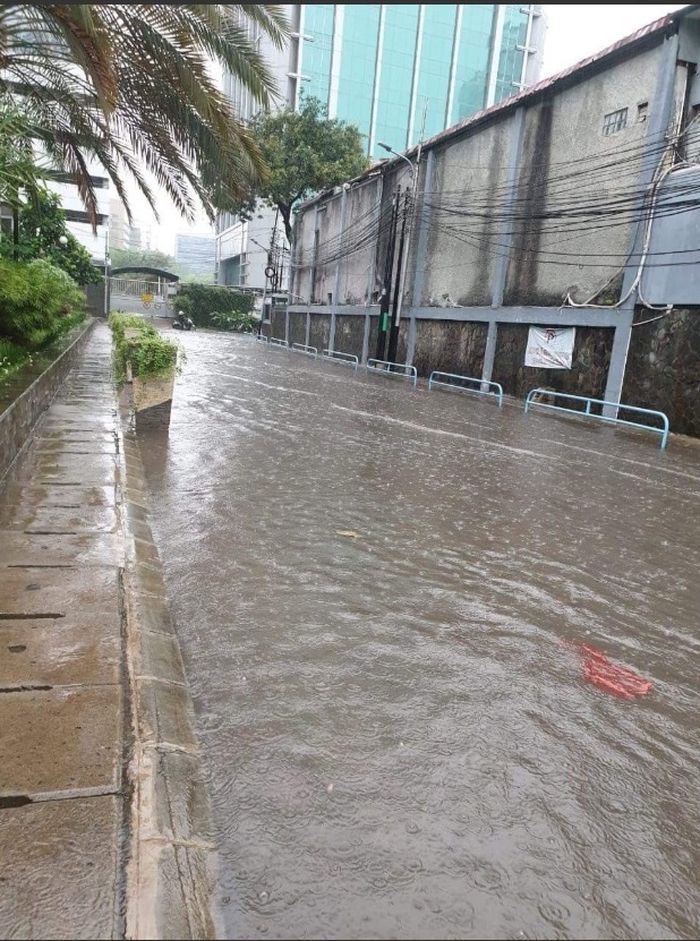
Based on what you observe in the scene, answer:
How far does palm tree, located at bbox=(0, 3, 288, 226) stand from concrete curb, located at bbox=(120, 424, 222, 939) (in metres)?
5.12

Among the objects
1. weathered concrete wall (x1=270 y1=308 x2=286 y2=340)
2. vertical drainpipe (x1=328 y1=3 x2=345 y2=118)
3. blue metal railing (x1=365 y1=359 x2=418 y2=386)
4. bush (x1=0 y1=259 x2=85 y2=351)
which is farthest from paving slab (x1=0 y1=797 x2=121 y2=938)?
vertical drainpipe (x1=328 y1=3 x2=345 y2=118)

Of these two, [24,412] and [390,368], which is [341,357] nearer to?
[390,368]

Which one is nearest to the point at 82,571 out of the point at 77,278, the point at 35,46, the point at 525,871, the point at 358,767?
the point at 358,767

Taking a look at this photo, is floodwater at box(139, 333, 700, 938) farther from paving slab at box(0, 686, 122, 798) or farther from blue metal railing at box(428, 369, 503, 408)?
blue metal railing at box(428, 369, 503, 408)

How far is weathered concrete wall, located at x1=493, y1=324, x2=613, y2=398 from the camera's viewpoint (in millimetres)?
16984

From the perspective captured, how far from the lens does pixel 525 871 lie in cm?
235

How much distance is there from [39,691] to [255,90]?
837cm

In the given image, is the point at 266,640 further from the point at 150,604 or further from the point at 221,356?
the point at 221,356

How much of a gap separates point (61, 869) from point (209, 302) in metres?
56.6

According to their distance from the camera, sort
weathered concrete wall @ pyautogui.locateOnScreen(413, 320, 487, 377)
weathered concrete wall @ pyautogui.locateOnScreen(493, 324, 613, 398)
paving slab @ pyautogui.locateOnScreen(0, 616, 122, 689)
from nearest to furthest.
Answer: paving slab @ pyautogui.locateOnScreen(0, 616, 122, 689) → weathered concrete wall @ pyautogui.locateOnScreen(493, 324, 613, 398) → weathered concrete wall @ pyautogui.locateOnScreen(413, 320, 487, 377)

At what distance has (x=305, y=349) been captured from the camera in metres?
37.9

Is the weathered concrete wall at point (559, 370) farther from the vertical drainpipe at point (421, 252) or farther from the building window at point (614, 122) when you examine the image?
the vertical drainpipe at point (421, 252)

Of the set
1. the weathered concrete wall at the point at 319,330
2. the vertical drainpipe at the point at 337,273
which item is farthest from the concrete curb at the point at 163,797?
the weathered concrete wall at the point at 319,330

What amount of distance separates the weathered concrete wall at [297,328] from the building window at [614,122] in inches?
952
